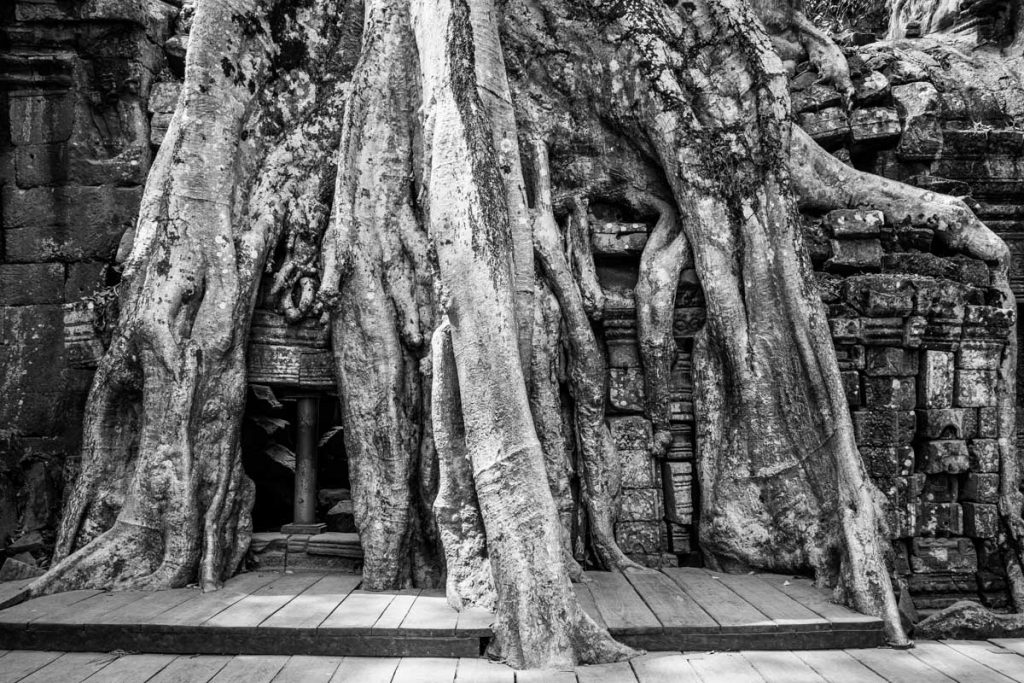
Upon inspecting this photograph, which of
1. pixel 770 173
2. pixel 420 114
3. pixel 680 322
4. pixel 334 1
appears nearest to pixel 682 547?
pixel 680 322

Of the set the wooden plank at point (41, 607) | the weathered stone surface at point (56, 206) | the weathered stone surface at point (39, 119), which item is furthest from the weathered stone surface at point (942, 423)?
the weathered stone surface at point (39, 119)

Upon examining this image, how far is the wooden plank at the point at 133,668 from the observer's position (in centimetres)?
233

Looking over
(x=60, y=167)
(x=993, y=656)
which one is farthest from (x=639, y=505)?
(x=60, y=167)

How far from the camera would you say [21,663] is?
2.46 metres

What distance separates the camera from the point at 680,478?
3.62 meters

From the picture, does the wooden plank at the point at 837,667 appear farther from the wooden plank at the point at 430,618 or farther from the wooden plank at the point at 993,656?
the wooden plank at the point at 430,618

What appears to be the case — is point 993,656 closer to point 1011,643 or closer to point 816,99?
point 1011,643

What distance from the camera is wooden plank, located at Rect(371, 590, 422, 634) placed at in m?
2.58

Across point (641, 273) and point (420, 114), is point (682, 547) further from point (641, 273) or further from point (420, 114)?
point (420, 114)

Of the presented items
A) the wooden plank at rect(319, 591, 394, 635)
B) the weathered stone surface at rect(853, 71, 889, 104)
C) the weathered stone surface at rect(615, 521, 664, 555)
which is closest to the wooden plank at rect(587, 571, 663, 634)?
the weathered stone surface at rect(615, 521, 664, 555)

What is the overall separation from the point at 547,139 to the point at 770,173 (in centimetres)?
121

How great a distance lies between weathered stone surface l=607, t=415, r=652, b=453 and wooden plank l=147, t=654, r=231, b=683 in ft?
6.52

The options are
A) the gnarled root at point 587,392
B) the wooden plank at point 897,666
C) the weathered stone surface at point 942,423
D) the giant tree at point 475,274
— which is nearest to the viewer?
the wooden plank at point 897,666

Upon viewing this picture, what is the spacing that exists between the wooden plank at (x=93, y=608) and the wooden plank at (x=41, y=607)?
34 millimetres
